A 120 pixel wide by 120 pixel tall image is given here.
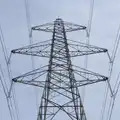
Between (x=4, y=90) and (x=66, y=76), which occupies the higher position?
(x=66, y=76)

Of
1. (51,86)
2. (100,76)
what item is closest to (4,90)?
(51,86)

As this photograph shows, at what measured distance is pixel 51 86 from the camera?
57.2ft

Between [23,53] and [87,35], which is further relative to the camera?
[87,35]

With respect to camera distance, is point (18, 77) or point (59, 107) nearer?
point (59, 107)

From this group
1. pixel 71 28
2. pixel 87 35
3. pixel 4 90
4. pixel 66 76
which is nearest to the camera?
pixel 66 76

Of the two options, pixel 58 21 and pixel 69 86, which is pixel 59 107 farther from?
pixel 58 21

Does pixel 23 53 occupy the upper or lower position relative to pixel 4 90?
upper

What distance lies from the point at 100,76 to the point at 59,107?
10.1 feet

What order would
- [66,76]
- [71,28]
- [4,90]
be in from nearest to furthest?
1. [66,76]
2. [4,90]
3. [71,28]

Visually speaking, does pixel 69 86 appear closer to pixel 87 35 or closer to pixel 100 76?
pixel 100 76

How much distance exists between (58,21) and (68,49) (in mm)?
4224

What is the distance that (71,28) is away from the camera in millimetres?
23562

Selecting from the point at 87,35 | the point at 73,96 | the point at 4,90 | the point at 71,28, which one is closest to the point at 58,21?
the point at 71,28

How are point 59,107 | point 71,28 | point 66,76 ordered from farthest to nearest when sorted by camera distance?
point 71,28 < point 66,76 < point 59,107
